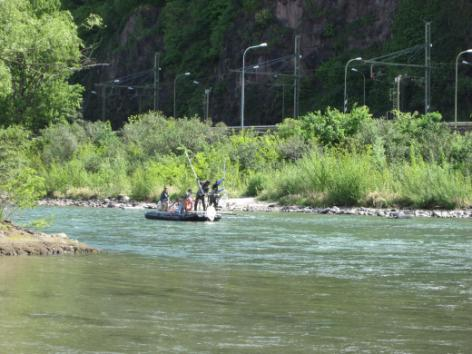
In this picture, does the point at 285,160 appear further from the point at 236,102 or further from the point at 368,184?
the point at 236,102

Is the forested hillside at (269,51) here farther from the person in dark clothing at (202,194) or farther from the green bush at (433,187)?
the person in dark clothing at (202,194)

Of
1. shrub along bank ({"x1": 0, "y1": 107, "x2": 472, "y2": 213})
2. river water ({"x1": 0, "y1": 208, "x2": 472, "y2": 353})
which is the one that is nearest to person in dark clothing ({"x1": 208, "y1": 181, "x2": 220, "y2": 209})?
shrub along bank ({"x1": 0, "y1": 107, "x2": 472, "y2": 213})

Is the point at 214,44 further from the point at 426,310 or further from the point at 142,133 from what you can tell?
the point at 426,310

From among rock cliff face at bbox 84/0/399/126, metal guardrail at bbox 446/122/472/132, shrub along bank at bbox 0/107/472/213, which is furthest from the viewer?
rock cliff face at bbox 84/0/399/126

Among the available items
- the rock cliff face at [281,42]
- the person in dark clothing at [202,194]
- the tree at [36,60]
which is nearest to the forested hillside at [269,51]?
the rock cliff face at [281,42]

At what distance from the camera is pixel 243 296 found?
2005 cm

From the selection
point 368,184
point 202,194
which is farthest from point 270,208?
point 202,194

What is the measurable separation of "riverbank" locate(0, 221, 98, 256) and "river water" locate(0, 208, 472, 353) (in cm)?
58

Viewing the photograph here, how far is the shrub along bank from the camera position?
174 ft

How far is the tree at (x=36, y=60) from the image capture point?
96.1ft

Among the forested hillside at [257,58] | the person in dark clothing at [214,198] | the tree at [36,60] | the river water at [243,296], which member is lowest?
the river water at [243,296]

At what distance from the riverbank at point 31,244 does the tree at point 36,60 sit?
3.94 metres

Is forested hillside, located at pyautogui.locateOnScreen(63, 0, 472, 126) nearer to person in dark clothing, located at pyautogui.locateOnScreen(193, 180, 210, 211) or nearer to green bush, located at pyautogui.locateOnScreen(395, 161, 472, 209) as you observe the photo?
green bush, located at pyautogui.locateOnScreen(395, 161, 472, 209)

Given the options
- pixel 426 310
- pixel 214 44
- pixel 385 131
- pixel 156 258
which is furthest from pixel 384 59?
pixel 426 310
